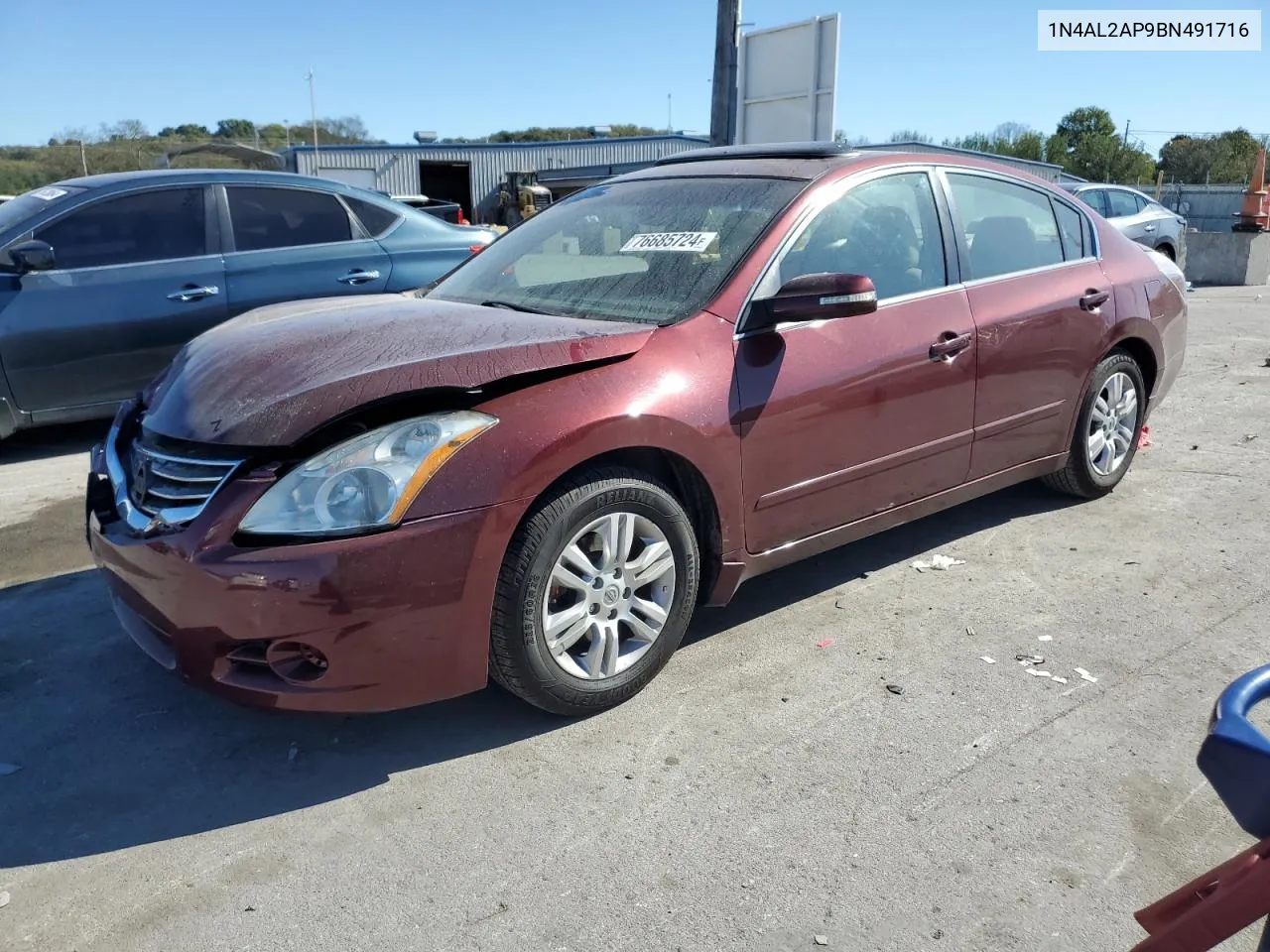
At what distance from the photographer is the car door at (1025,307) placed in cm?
411

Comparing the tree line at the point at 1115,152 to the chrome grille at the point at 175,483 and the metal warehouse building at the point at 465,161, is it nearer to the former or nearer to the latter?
the metal warehouse building at the point at 465,161

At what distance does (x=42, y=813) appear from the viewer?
2.66 meters

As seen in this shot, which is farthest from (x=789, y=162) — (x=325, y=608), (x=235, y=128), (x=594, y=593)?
(x=235, y=128)

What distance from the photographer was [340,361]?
2.91 metres

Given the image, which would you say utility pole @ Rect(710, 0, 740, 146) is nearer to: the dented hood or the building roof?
the dented hood

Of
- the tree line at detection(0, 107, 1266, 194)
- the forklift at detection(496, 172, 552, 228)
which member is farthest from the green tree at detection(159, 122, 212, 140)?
the forklift at detection(496, 172, 552, 228)

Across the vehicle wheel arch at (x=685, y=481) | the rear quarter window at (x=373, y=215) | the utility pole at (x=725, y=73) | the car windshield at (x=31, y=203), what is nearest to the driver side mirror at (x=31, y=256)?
the car windshield at (x=31, y=203)

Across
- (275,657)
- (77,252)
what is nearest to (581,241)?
(275,657)

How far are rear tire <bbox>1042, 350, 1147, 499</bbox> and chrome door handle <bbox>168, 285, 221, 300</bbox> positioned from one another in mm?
4913

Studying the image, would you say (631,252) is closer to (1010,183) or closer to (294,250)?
(1010,183)

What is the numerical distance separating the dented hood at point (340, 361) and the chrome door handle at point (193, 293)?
9.30 ft

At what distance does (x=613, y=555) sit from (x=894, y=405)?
133 centimetres

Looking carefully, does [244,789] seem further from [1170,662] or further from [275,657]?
[1170,662]

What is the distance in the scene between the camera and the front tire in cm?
282
